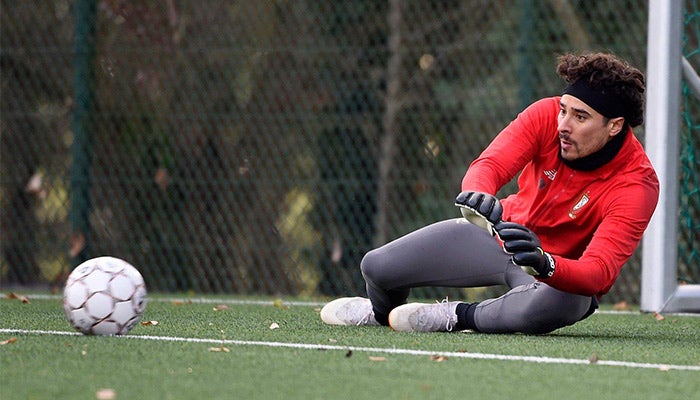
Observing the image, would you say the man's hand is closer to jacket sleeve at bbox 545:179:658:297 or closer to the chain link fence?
jacket sleeve at bbox 545:179:658:297

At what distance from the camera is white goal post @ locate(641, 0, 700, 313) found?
6.85 m

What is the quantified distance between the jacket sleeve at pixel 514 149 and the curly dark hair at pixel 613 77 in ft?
0.63

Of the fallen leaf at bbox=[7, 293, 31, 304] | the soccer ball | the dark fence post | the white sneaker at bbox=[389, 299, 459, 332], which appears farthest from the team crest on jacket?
the dark fence post

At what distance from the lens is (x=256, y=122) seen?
27.3 ft

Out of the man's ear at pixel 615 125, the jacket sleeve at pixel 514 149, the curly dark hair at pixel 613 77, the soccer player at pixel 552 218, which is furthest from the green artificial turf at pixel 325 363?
the curly dark hair at pixel 613 77

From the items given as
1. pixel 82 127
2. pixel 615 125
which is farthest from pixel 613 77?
pixel 82 127

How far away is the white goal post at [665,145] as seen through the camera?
Result: 22.5 feet

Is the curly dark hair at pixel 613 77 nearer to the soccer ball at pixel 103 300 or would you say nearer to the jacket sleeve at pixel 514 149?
the jacket sleeve at pixel 514 149

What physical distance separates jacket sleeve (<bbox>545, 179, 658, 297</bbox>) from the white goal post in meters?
1.91

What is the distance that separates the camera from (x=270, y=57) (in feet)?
27.3

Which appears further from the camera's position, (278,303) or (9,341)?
(278,303)

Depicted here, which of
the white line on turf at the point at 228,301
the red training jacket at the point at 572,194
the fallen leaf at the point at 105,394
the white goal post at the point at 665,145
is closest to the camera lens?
the fallen leaf at the point at 105,394

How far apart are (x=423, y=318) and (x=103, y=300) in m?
1.39

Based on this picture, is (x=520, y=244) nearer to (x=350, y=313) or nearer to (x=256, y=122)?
(x=350, y=313)
